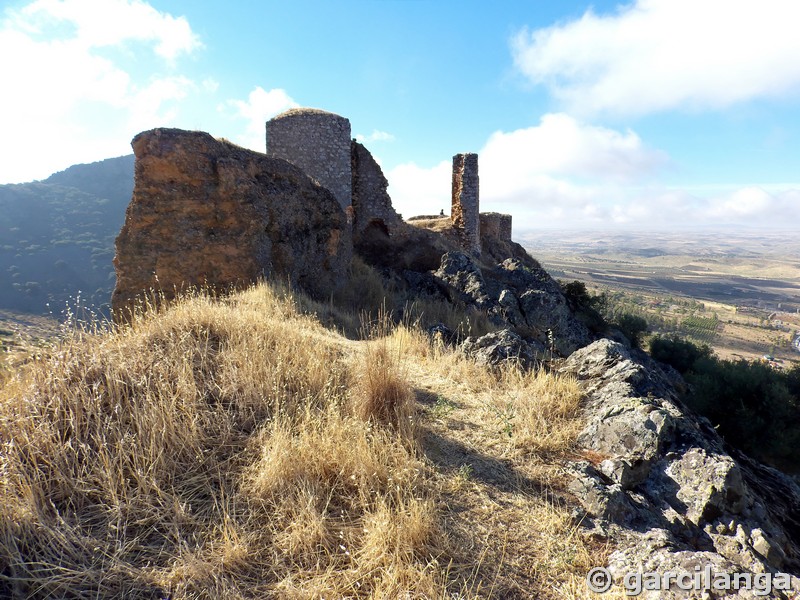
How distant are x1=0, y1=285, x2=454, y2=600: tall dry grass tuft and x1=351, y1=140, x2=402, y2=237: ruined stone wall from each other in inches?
429

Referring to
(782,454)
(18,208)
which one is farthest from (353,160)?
(18,208)

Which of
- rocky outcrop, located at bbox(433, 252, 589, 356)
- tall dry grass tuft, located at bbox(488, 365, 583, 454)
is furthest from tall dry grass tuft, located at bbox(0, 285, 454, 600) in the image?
rocky outcrop, located at bbox(433, 252, 589, 356)

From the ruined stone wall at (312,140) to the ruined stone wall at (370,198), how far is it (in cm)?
A: 106

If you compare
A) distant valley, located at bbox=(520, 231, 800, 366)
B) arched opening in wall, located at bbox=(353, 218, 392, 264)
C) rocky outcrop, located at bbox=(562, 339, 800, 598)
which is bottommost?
distant valley, located at bbox=(520, 231, 800, 366)

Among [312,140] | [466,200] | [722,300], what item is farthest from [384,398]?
[722,300]

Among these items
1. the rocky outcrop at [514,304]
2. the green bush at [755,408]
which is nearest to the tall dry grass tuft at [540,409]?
the rocky outcrop at [514,304]

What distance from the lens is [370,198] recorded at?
13.8 m

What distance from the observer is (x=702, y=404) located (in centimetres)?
1143

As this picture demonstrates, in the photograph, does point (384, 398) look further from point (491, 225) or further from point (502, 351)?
point (491, 225)

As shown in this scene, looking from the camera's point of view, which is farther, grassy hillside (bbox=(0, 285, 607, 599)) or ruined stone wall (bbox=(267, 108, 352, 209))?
ruined stone wall (bbox=(267, 108, 352, 209))

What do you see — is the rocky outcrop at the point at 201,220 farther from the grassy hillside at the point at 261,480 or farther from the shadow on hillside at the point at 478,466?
the shadow on hillside at the point at 478,466

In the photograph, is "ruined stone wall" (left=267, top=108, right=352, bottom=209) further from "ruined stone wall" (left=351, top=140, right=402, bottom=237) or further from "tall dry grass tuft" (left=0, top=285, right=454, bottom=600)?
"tall dry grass tuft" (left=0, top=285, right=454, bottom=600)

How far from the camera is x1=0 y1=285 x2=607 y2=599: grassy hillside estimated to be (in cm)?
187

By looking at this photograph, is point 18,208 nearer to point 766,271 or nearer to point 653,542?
point 653,542
